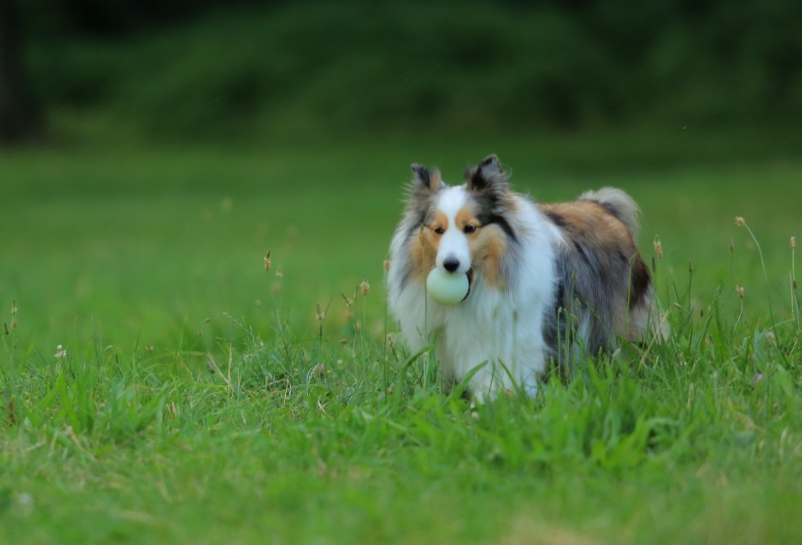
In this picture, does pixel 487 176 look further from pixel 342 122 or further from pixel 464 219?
pixel 342 122

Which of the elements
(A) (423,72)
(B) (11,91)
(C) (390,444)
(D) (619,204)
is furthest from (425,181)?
(A) (423,72)

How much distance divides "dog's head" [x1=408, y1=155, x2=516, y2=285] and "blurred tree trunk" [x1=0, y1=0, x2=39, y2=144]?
1900cm

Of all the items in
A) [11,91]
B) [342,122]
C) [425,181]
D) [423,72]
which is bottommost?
[425,181]

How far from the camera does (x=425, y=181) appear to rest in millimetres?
4863

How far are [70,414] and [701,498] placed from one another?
2375 mm

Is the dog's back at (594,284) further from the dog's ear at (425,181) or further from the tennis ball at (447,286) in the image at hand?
the dog's ear at (425,181)

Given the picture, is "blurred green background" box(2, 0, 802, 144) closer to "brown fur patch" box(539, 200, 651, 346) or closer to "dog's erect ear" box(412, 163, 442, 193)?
"brown fur patch" box(539, 200, 651, 346)

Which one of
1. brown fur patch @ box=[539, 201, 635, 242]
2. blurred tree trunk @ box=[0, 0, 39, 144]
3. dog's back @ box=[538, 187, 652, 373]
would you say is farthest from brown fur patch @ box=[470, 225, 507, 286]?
blurred tree trunk @ box=[0, 0, 39, 144]

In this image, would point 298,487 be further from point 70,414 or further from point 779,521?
point 779,521

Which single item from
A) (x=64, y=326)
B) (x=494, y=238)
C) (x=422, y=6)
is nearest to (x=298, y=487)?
(x=494, y=238)

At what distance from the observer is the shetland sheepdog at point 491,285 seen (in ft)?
15.3

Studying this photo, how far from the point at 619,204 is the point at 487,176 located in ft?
4.60

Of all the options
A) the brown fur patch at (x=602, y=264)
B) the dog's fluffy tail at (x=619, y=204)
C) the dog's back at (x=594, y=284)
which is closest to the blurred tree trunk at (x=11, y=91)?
the dog's fluffy tail at (x=619, y=204)

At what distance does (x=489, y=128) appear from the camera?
74.6ft
